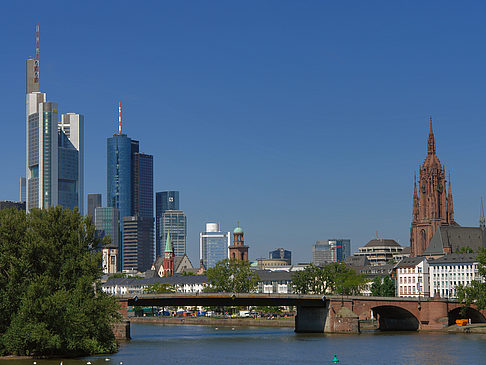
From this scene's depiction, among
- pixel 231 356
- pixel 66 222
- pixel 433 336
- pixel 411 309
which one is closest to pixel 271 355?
pixel 231 356

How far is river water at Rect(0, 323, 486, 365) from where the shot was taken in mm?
96000

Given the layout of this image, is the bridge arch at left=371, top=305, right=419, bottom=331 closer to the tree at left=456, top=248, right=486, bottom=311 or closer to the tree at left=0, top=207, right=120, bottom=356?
the tree at left=456, top=248, right=486, bottom=311

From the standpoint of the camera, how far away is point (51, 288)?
91.9 m

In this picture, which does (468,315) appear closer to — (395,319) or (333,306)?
(395,319)

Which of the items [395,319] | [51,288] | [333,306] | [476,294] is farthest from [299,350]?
[395,319]

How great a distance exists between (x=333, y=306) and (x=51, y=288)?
67.9 meters

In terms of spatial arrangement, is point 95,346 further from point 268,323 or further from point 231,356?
point 268,323

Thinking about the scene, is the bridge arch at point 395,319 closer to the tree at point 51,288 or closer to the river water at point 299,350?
the river water at point 299,350

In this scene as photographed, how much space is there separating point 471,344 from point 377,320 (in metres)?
55.6

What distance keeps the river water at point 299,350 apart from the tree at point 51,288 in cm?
241

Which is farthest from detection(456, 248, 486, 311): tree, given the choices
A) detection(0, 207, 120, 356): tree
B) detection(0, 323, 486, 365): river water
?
detection(0, 207, 120, 356): tree

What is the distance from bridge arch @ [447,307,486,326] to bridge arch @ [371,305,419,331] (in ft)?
19.3

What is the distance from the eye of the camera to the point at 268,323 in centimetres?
18862

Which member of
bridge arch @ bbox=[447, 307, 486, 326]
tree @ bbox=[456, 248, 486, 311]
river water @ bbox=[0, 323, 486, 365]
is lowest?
river water @ bbox=[0, 323, 486, 365]
